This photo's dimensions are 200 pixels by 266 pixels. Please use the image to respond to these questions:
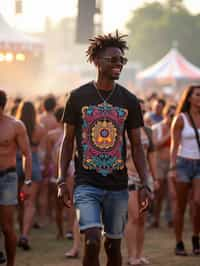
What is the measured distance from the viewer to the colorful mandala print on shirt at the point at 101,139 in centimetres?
611

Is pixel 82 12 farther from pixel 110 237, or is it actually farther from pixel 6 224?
pixel 110 237

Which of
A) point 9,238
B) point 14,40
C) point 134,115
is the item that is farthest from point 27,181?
point 14,40

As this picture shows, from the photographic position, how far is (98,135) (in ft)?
20.1

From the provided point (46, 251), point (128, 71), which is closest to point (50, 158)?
point (46, 251)

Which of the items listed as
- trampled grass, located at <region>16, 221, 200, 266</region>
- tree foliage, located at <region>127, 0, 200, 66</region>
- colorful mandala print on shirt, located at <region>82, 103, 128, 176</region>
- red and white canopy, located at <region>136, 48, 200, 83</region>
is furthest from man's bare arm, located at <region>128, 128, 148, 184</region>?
tree foliage, located at <region>127, 0, 200, 66</region>

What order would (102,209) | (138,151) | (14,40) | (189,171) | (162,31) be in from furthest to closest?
(162,31) < (14,40) < (189,171) < (138,151) < (102,209)

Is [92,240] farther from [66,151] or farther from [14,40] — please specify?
[14,40]

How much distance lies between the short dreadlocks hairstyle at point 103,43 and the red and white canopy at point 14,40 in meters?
20.4

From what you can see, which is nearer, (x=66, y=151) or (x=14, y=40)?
(x=66, y=151)

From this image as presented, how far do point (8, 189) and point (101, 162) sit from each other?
191cm

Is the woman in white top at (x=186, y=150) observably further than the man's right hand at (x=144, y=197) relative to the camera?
Yes

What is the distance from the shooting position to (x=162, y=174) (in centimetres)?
1246

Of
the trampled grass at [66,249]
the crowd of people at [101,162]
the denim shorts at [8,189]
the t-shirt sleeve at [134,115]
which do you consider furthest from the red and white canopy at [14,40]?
the t-shirt sleeve at [134,115]

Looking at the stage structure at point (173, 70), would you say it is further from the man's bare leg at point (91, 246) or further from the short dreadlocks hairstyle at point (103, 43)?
the man's bare leg at point (91, 246)
